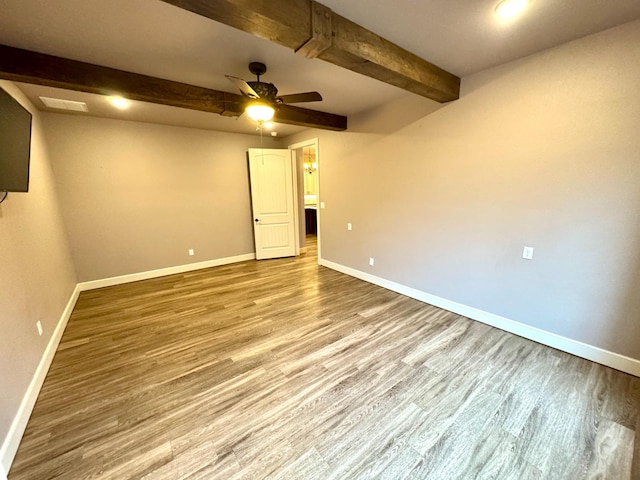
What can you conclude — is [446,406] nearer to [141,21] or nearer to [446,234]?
[446,234]

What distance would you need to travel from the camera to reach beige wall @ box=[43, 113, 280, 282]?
12.5 ft

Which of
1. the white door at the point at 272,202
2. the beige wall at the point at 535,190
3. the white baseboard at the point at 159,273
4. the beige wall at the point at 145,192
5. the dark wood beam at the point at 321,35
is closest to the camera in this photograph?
the dark wood beam at the point at 321,35

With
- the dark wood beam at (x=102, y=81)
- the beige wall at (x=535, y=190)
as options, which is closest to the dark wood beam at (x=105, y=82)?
the dark wood beam at (x=102, y=81)

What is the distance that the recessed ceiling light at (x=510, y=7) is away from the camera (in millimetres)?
1592

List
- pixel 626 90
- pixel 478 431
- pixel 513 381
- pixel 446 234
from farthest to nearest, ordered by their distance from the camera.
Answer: pixel 446 234, pixel 513 381, pixel 626 90, pixel 478 431

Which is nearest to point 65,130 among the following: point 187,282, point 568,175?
point 187,282

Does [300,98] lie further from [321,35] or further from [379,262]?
[379,262]

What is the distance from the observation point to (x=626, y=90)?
74.5 inches

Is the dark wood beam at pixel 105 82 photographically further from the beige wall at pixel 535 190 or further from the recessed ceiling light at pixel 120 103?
Result: the beige wall at pixel 535 190

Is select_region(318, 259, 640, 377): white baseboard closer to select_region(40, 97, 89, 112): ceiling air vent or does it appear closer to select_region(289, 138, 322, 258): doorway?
select_region(289, 138, 322, 258): doorway

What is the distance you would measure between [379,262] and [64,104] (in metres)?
4.56

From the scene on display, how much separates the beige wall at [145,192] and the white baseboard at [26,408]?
171cm

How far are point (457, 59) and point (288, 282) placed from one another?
3454 millimetres

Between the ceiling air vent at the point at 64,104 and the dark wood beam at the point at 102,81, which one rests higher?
the ceiling air vent at the point at 64,104
